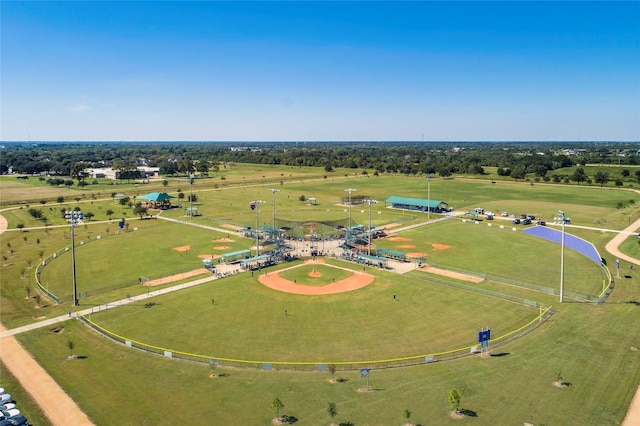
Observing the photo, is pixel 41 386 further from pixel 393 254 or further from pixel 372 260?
pixel 393 254

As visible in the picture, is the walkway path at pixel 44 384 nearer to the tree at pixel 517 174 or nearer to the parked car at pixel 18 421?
the parked car at pixel 18 421

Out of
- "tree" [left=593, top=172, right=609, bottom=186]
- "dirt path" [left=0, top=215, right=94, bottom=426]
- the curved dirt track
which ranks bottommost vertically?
"dirt path" [left=0, top=215, right=94, bottom=426]

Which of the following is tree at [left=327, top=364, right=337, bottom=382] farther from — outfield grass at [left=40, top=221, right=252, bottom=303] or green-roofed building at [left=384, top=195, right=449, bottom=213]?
green-roofed building at [left=384, top=195, right=449, bottom=213]

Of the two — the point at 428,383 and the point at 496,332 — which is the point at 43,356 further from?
the point at 496,332

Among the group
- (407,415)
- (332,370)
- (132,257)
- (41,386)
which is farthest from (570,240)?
(41,386)

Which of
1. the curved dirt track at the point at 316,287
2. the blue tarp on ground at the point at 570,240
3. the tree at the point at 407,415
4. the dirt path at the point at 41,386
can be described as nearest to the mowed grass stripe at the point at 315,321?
the curved dirt track at the point at 316,287

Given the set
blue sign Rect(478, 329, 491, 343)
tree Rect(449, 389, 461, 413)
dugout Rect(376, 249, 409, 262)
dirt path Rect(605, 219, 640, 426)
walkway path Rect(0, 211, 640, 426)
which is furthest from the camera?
dugout Rect(376, 249, 409, 262)

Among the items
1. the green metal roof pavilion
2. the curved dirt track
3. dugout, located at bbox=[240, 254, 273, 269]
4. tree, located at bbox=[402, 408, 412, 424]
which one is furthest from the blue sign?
the green metal roof pavilion
